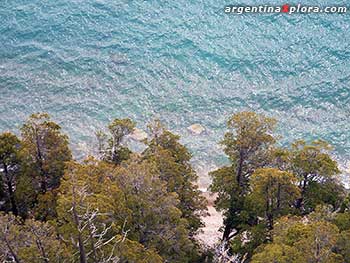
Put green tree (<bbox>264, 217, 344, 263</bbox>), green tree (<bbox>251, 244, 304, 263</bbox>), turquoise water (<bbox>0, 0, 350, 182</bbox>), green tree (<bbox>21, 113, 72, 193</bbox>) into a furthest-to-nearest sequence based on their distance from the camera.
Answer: turquoise water (<bbox>0, 0, 350, 182</bbox>) < green tree (<bbox>21, 113, 72, 193</bbox>) < green tree (<bbox>251, 244, 304, 263</bbox>) < green tree (<bbox>264, 217, 344, 263</bbox>)

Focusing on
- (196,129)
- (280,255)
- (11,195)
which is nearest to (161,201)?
(280,255)

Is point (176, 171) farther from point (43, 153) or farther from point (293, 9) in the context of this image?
point (293, 9)

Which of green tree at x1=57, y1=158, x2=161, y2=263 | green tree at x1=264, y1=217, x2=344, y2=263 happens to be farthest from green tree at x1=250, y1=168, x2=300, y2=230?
green tree at x1=57, y1=158, x2=161, y2=263

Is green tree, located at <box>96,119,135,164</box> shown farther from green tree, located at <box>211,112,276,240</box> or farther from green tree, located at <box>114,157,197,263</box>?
green tree, located at <box>114,157,197,263</box>

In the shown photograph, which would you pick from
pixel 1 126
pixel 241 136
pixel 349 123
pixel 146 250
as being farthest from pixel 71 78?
pixel 146 250

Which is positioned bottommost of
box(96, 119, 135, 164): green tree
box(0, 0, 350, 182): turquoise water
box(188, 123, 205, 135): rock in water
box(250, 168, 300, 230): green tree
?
box(250, 168, 300, 230): green tree

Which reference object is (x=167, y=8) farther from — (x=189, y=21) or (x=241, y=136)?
(x=241, y=136)

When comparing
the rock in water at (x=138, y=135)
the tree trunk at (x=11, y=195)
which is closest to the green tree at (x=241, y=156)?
the tree trunk at (x=11, y=195)
